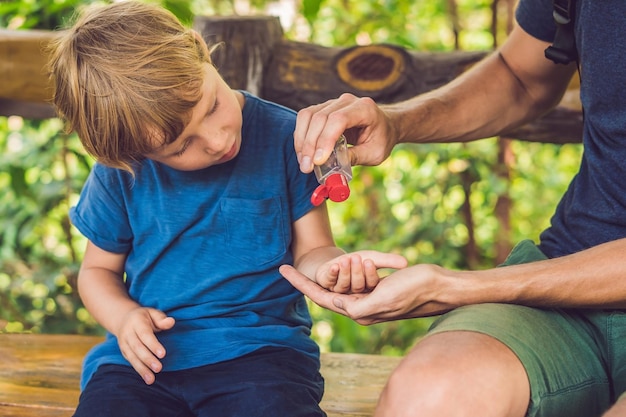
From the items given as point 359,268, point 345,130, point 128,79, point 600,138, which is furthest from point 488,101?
point 128,79

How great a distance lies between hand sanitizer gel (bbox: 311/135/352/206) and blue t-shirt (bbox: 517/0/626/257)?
0.47 meters

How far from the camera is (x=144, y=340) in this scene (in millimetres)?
1639

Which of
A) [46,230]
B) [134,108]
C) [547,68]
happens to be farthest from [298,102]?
[46,230]

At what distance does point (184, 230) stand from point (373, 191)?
2.62 meters

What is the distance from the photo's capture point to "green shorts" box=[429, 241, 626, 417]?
136 cm

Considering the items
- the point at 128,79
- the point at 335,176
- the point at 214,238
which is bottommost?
the point at 214,238

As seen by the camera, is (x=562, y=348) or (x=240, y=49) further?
(x=240, y=49)

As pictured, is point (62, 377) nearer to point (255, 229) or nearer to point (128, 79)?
point (255, 229)

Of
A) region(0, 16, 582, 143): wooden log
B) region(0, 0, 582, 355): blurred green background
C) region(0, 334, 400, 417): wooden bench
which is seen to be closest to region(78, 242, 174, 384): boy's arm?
region(0, 334, 400, 417): wooden bench

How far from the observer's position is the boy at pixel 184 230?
159cm

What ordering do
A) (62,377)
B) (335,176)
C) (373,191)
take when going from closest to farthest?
1. (335,176)
2. (62,377)
3. (373,191)

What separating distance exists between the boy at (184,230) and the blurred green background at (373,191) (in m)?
1.36

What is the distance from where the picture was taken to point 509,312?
146 cm

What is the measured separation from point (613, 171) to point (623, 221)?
102 millimetres
